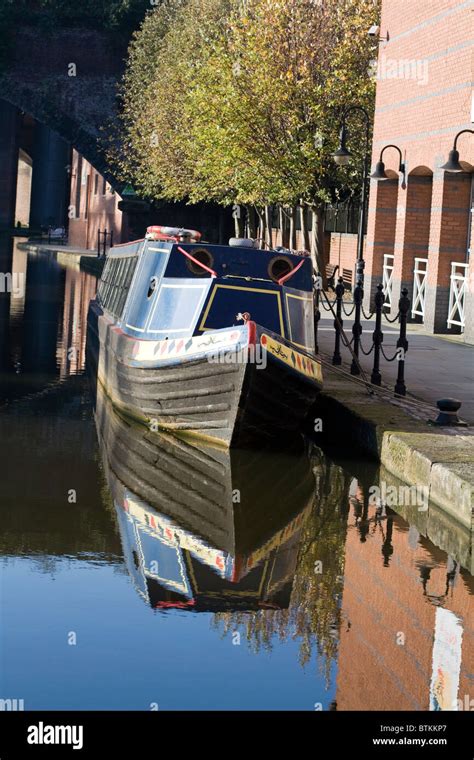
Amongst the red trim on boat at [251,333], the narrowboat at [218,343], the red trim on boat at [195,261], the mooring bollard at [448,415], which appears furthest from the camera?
the red trim on boat at [195,261]

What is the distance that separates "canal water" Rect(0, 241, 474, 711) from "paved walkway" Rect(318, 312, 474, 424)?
193cm

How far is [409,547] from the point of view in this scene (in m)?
9.32

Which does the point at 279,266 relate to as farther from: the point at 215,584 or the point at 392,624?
the point at 392,624

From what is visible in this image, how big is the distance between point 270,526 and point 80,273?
3469 cm

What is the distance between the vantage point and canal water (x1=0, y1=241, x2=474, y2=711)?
646cm

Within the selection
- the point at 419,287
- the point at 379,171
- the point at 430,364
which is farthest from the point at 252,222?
the point at 430,364

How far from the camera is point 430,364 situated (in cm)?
1719

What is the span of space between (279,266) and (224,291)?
3.02 ft

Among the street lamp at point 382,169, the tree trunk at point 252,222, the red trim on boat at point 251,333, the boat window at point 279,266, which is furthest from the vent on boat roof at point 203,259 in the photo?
the tree trunk at point 252,222

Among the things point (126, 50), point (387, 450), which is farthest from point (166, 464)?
point (126, 50)

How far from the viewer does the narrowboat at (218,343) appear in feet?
40.5

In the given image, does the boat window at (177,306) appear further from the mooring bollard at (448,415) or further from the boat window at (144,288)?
the mooring bollard at (448,415)

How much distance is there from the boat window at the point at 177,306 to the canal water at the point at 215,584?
120 centimetres

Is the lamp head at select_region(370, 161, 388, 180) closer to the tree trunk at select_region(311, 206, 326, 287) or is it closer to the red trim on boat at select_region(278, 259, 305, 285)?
the tree trunk at select_region(311, 206, 326, 287)
